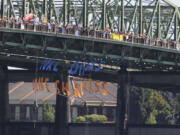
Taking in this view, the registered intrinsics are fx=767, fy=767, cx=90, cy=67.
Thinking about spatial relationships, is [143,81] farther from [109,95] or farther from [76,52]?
[109,95]

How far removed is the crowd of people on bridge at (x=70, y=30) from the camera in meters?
104

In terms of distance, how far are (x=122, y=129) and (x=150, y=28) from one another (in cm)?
1820

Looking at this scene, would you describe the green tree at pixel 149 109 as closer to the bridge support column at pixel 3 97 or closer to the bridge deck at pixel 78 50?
the bridge support column at pixel 3 97

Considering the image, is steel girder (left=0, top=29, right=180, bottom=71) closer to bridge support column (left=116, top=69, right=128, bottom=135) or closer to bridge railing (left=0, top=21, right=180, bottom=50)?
bridge railing (left=0, top=21, right=180, bottom=50)

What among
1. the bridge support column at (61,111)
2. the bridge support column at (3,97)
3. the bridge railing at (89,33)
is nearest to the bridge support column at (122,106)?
the bridge support column at (61,111)

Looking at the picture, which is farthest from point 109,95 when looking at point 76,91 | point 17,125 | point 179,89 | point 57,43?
point 57,43

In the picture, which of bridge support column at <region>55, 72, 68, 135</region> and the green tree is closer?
bridge support column at <region>55, 72, 68, 135</region>

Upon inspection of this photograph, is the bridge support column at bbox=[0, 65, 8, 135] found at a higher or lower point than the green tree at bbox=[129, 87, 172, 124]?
higher

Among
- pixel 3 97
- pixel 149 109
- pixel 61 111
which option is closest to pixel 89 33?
pixel 61 111

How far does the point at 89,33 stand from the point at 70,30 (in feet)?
10.7

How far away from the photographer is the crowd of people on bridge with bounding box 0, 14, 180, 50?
104 m

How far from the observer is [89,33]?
111125 mm

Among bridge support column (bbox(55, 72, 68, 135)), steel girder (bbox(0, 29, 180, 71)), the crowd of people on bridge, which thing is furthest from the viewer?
bridge support column (bbox(55, 72, 68, 135))

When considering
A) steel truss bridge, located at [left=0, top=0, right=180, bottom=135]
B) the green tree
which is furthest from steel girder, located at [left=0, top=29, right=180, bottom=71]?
the green tree
